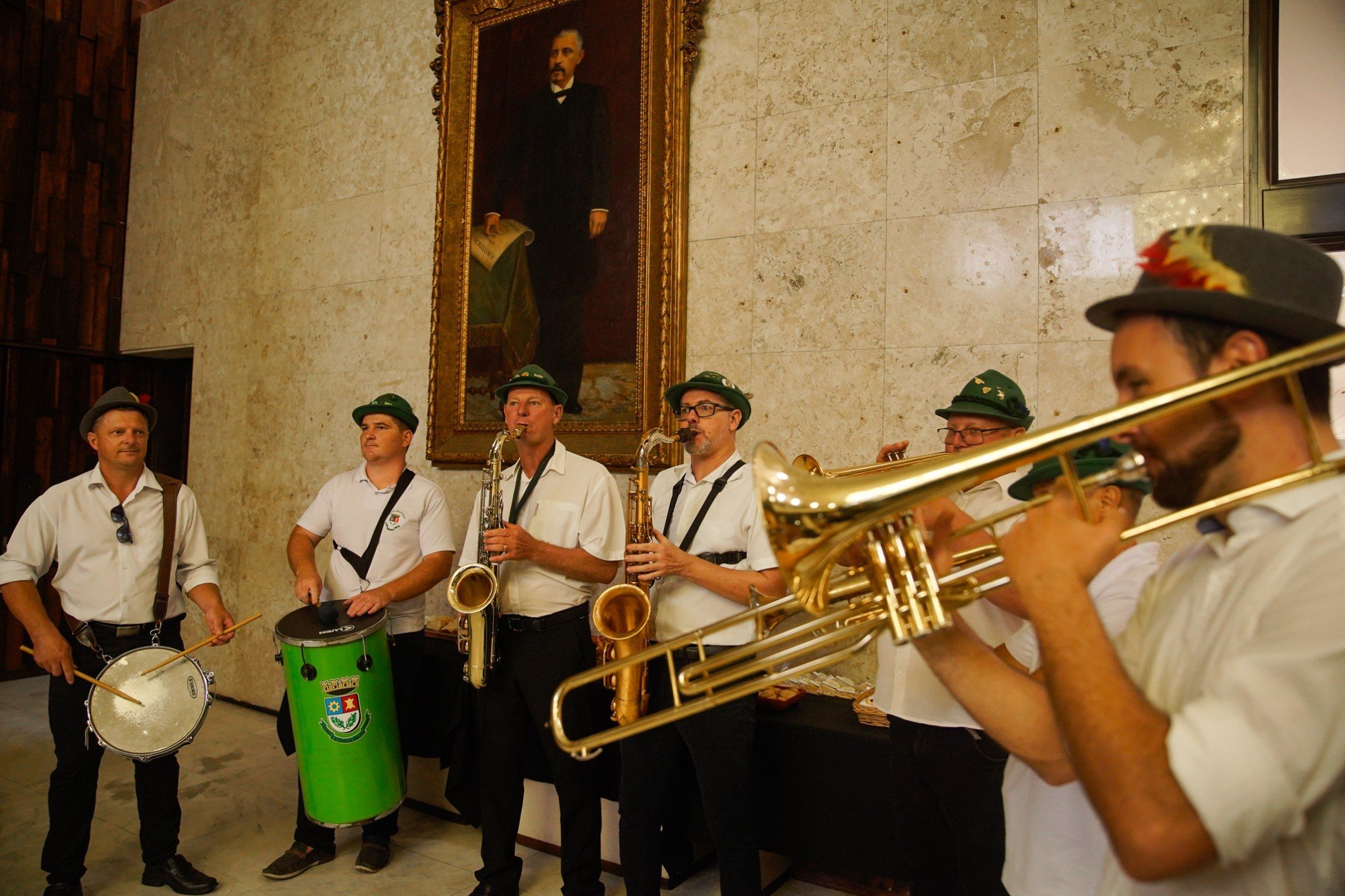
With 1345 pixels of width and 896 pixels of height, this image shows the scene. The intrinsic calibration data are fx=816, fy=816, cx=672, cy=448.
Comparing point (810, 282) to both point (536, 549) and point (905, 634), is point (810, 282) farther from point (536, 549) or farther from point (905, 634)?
point (905, 634)

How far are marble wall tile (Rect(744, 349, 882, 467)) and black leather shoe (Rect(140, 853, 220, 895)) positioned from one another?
3240 millimetres

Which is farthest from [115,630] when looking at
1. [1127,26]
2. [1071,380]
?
[1127,26]

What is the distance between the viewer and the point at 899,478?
111cm

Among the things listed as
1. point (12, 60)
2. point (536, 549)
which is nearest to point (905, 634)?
point (536, 549)

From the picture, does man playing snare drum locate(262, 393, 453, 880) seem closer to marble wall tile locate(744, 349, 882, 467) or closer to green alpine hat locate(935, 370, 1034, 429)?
marble wall tile locate(744, 349, 882, 467)

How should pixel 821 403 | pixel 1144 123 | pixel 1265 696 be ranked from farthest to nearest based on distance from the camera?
1. pixel 821 403
2. pixel 1144 123
3. pixel 1265 696

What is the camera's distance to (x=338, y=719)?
3447 millimetres

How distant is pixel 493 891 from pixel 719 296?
3.14 meters

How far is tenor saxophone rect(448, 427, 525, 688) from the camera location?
3383 millimetres

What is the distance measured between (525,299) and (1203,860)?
481cm

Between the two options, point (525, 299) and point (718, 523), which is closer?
point (718, 523)

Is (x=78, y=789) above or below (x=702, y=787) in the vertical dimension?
below

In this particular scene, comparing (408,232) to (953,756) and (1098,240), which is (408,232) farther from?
(953,756)

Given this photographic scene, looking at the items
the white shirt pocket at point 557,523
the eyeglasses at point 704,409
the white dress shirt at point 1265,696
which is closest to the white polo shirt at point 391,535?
the white shirt pocket at point 557,523
